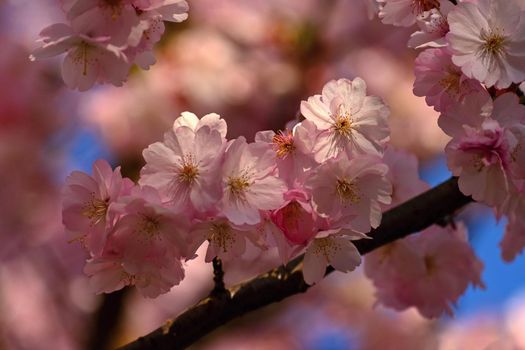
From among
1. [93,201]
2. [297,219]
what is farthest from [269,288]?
[93,201]

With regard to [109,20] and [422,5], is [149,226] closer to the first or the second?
[109,20]

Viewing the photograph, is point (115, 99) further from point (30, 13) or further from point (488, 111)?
point (488, 111)

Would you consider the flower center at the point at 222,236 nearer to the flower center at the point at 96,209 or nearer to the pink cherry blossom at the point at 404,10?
the flower center at the point at 96,209

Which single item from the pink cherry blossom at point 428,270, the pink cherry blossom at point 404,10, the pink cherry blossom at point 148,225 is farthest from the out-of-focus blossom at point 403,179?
the pink cherry blossom at point 148,225

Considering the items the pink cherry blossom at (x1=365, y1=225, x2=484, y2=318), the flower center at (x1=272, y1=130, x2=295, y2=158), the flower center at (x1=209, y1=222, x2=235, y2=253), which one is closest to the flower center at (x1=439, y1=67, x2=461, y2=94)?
the flower center at (x1=272, y1=130, x2=295, y2=158)

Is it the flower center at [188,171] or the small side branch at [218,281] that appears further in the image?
the small side branch at [218,281]

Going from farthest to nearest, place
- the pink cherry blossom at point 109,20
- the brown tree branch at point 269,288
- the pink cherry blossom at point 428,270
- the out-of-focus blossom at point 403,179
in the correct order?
1. the pink cherry blossom at point 428,270
2. the out-of-focus blossom at point 403,179
3. the brown tree branch at point 269,288
4. the pink cherry blossom at point 109,20
